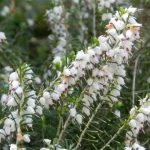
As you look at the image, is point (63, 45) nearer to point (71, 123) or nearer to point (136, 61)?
point (136, 61)

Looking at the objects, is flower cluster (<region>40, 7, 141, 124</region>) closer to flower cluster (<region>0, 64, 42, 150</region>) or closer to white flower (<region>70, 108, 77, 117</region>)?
white flower (<region>70, 108, 77, 117</region>)

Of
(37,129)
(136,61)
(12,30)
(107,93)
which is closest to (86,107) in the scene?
(107,93)

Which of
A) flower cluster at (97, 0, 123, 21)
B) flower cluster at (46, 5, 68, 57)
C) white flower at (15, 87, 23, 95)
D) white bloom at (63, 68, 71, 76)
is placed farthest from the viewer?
flower cluster at (46, 5, 68, 57)

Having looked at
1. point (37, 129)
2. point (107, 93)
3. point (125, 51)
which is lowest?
point (37, 129)

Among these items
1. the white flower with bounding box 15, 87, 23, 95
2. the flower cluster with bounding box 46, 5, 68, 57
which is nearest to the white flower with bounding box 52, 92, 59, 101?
the white flower with bounding box 15, 87, 23, 95

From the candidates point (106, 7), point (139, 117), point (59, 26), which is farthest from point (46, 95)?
point (59, 26)

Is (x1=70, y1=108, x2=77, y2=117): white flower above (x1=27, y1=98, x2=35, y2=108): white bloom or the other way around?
the other way around

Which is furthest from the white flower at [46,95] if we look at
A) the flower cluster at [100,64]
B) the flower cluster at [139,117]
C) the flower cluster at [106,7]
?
the flower cluster at [106,7]

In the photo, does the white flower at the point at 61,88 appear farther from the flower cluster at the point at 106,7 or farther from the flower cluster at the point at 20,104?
the flower cluster at the point at 106,7
